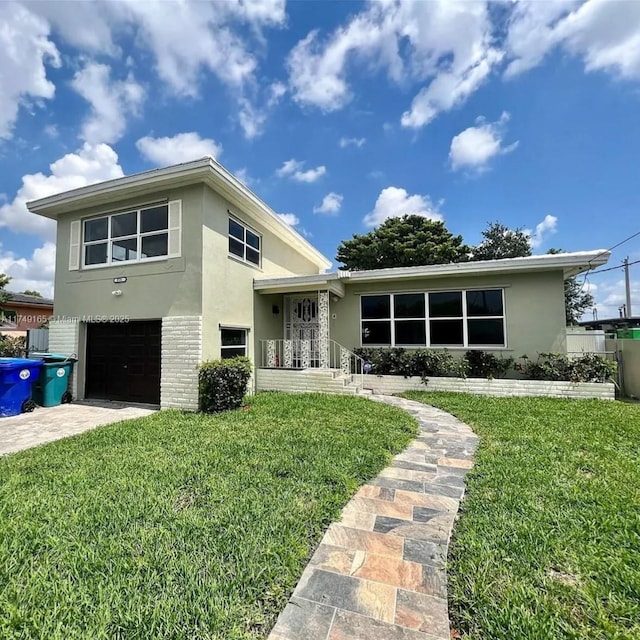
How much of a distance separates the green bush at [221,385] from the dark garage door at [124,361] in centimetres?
190

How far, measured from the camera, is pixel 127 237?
909 cm

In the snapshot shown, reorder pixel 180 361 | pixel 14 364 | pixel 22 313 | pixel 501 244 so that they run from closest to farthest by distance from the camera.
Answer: pixel 14 364 < pixel 180 361 < pixel 22 313 < pixel 501 244

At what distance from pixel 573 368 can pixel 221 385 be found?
30.6ft

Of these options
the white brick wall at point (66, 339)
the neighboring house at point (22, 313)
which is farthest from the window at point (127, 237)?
the neighboring house at point (22, 313)

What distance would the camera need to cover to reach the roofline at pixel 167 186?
7.80 m

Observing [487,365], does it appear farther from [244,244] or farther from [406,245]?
[406,245]

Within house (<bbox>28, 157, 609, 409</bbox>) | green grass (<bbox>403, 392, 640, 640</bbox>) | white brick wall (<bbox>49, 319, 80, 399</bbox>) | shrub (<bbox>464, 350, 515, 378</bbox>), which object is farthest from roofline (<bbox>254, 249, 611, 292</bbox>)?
green grass (<bbox>403, 392, 640, 640</bbox>)

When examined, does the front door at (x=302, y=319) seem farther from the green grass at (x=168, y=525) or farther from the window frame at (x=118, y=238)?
the green grass at (x=168, y=525)

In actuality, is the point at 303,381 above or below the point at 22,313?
below

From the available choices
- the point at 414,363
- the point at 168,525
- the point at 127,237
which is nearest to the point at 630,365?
the point at 414,363

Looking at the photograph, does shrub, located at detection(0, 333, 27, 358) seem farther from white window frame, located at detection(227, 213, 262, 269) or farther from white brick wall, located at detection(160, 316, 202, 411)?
white window frame, located at detection(227, 213, 262, 269)

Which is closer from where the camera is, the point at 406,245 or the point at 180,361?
the point at 180,361

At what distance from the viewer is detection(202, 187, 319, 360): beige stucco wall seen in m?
8.27

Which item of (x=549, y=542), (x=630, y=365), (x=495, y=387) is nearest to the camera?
(x=549, y=542)
